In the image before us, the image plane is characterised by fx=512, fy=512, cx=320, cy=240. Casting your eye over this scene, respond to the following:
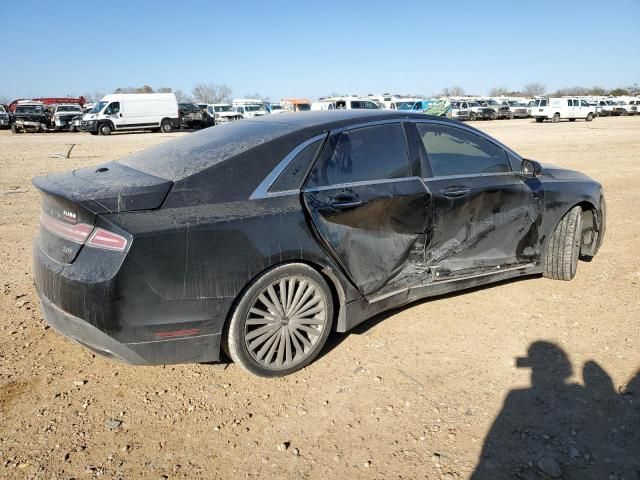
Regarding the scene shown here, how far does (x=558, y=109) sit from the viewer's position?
128ft

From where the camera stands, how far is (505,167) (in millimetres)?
4199

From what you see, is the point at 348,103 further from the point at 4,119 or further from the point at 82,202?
the point at 82,202

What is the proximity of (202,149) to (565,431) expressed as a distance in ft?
8.88

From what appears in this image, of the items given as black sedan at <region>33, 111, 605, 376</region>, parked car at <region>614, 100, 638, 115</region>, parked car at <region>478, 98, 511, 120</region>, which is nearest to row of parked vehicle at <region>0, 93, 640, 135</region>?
parked car at <region>478, 98, 511, 120</region>

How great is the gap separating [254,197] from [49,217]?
122cm

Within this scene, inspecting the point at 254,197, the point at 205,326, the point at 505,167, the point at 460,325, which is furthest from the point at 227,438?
the point at 505,167

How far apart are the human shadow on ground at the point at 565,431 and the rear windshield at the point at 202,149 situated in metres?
2.18

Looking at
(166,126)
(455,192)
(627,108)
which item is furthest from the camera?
(627,108)

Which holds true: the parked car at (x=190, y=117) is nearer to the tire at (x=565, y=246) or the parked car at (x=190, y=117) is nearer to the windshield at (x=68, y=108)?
the windshield at (x=68, y=108)

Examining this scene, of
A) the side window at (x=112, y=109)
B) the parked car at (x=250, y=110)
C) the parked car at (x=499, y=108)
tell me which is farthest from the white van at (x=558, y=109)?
the side window at (x=112, y=109)

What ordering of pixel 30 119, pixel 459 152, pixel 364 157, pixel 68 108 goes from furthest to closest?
1. pixel 68 108
2. pixel 30 119
3. pixel 459 152
4. pixel 364 157

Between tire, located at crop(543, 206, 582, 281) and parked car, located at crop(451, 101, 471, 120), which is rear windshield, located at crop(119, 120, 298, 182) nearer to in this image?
tire, located at crop(543, 206, 582, 281)

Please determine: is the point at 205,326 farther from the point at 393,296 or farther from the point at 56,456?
the point at 393,296

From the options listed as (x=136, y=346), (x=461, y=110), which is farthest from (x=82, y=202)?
(x=461, y=110)
